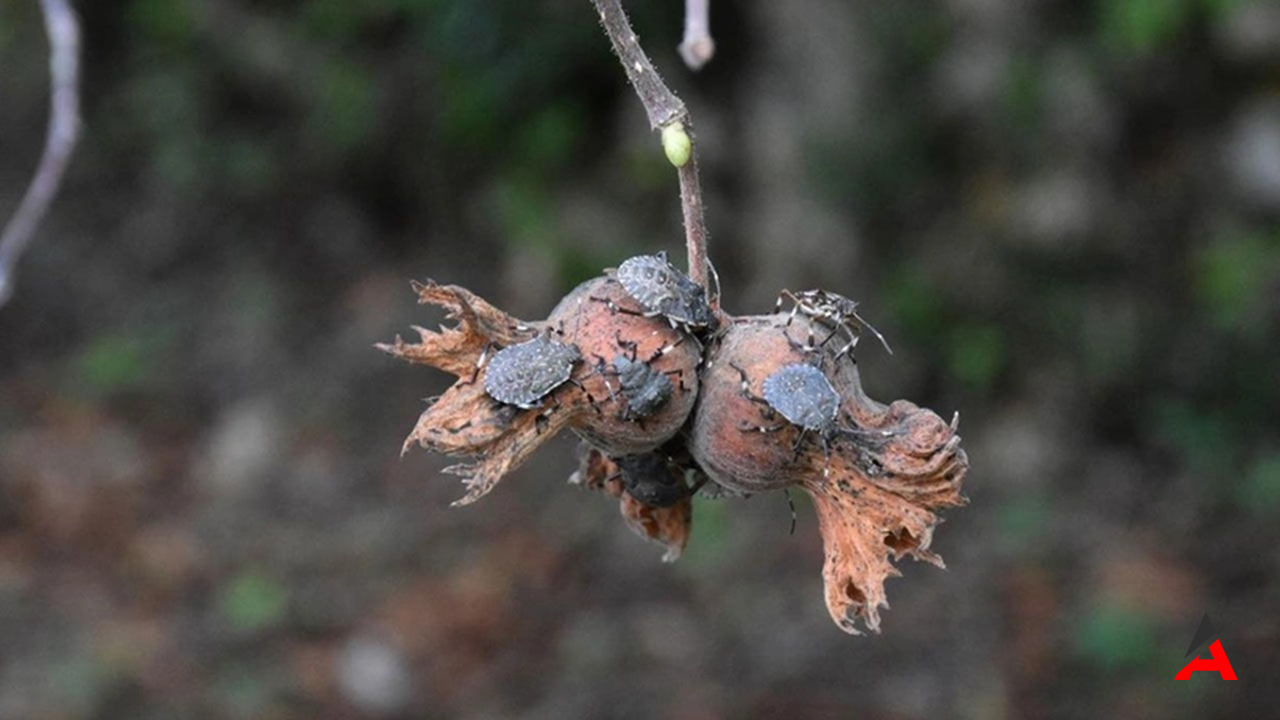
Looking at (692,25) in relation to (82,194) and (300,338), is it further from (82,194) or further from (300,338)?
(82,194)

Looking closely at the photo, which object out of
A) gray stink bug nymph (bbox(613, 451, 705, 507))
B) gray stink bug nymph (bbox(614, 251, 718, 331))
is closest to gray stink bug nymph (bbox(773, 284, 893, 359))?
gray stink bug nymph (bbox(614, 251, 718, 331))

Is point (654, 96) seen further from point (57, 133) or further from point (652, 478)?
point (57, 133)

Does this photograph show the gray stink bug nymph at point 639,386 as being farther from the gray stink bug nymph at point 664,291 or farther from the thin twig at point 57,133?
the thin twig at point 57,133

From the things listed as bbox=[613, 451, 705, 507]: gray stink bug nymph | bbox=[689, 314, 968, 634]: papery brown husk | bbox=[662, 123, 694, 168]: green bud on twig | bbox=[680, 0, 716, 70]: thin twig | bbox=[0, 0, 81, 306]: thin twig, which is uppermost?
bbox=[0, 0, 81, 306]: thin twig

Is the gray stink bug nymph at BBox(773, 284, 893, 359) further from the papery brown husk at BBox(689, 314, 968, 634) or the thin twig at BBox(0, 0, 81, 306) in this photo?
the thin twig at BBox(0, 0, 81, 306)

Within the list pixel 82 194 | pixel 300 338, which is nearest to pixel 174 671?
pixel 300 338
